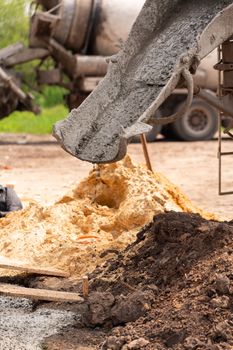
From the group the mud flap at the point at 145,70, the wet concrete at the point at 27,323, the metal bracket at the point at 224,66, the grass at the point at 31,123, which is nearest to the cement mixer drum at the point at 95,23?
the grass at the point at 31,123

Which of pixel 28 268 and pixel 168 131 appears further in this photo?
pixel 168 131

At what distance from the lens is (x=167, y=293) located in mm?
6543

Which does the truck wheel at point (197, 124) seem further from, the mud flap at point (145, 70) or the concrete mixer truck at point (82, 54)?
the mud flap at point (145, 70)

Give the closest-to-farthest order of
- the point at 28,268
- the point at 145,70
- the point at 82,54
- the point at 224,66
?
the point at 145,70
the point at 28,268
the point at 224,66
the point at 82,54

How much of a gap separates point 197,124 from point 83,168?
4.48 metres

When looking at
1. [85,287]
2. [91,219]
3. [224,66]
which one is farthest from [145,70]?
[91,219]

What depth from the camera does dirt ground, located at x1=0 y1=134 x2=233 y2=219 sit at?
12.5 metres

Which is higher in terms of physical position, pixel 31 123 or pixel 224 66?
pixel 224 66

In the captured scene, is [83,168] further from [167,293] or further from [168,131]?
[167,293]

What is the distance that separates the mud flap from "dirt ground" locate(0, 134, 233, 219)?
3834 mm

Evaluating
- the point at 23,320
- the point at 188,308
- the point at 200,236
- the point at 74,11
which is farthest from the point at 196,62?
the point at 74,11

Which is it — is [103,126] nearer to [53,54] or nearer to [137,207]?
[137,207]

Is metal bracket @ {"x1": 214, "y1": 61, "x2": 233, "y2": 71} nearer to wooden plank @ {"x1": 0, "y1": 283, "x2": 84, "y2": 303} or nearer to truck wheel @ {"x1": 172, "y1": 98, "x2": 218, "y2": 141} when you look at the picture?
wooden plank @ {"x1": 0, "y1": 283, "x2": 84, "y2": 303}

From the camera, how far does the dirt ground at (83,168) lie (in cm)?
1249
